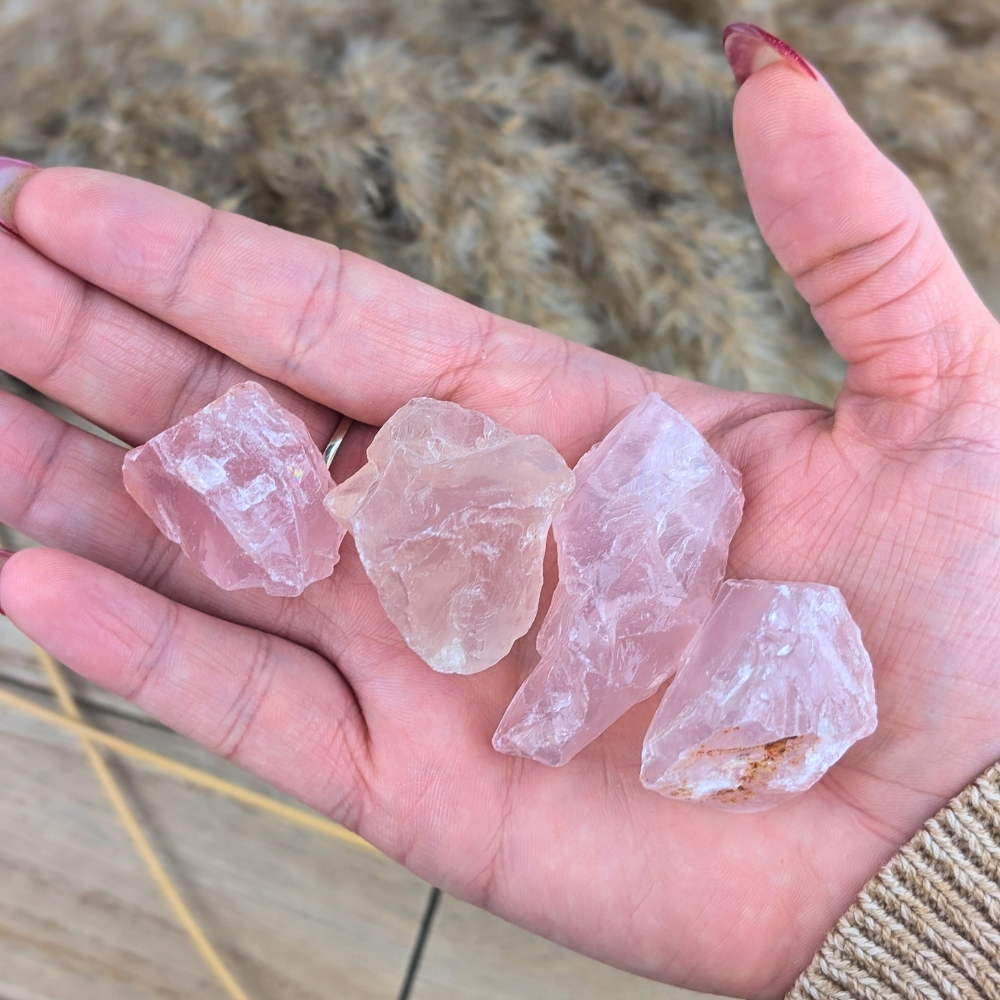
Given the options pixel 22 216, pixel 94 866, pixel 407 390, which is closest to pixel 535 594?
pixel 407 390

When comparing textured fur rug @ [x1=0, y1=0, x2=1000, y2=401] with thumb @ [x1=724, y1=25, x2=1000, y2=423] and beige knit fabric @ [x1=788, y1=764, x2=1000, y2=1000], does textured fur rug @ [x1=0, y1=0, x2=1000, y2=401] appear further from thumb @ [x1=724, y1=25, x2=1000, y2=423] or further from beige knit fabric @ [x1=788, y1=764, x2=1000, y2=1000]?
beige knit fabric @ [x1=788, y1=764, x2=1000, y2=1000]

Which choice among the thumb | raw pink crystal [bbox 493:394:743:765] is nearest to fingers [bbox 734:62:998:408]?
the thumb

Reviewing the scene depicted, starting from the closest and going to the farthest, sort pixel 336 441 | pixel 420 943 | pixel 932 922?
pixel 932 922 < pixel 336 441 < pixel 420 943

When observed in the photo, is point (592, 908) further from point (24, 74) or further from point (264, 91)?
point (24, 74)

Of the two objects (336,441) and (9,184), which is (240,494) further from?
(9,184)

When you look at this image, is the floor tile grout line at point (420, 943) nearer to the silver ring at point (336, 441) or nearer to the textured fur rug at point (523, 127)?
Answer: the silver ring at point (336, 441)

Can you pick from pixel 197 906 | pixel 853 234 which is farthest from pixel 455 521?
pixel 197 906
